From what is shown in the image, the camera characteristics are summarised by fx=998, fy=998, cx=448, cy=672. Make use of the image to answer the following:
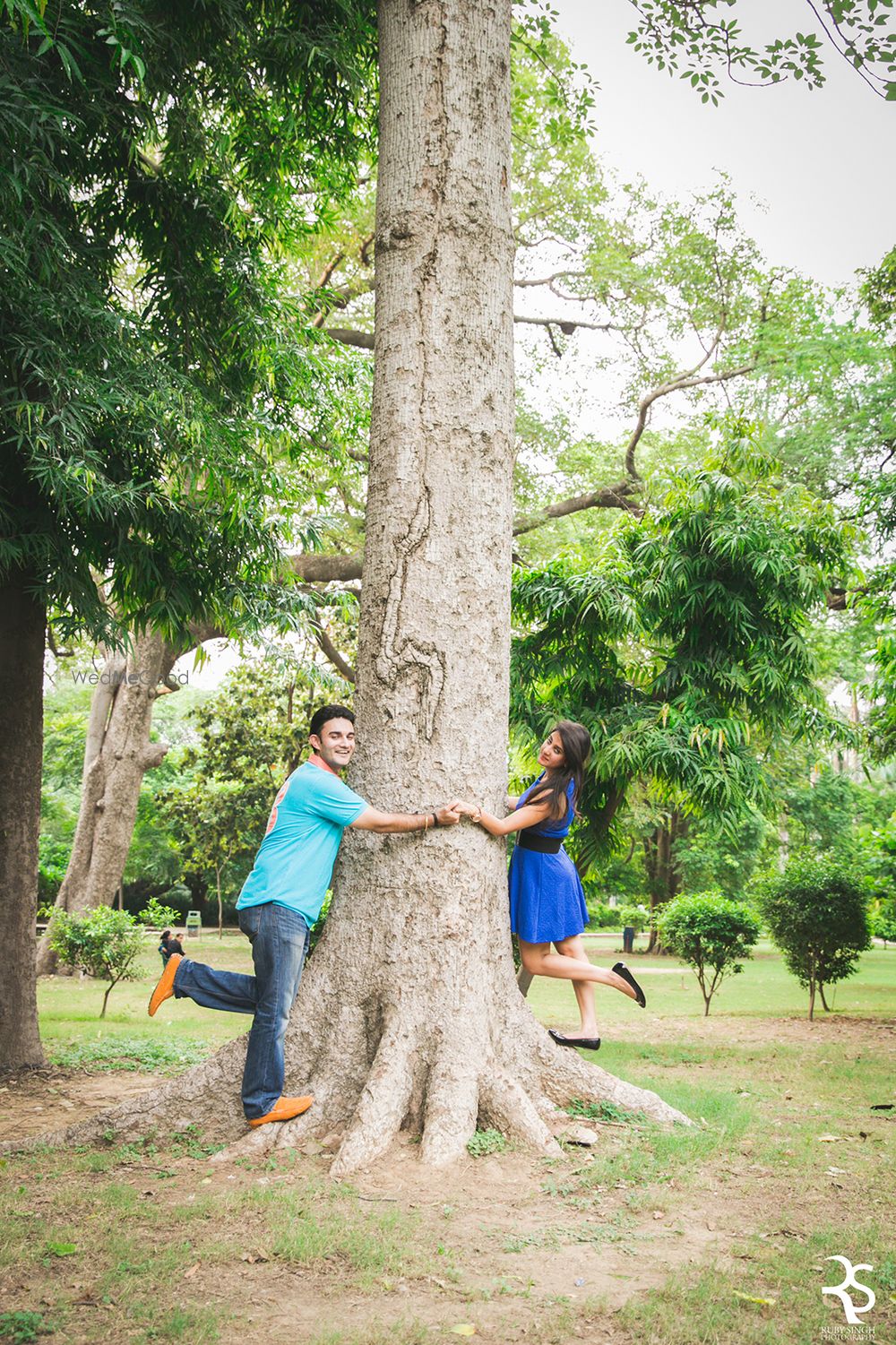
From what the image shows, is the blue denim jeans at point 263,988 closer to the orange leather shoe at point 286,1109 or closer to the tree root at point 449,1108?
the orange leather shoe at point 286,1109

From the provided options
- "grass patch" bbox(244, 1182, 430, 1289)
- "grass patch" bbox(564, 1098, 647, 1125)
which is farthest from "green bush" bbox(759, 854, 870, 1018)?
"grass patch" bbox(244, 1182, 430, 1289)

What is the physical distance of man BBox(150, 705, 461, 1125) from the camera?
4309 mm

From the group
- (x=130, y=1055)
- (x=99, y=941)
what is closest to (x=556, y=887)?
(x=130, y=1055)

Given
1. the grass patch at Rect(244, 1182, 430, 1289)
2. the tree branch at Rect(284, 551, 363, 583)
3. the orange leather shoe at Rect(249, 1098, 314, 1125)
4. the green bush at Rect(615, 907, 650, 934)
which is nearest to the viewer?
the grass patch at Rect(244, 1182, 430, 1289)

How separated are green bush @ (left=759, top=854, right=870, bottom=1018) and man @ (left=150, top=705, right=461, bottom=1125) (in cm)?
839

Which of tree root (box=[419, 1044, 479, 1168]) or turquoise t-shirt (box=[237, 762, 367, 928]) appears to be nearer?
tree root (box=[419, 1044, 479, 1168])

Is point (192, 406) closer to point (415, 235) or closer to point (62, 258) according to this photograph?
point (62, 258)

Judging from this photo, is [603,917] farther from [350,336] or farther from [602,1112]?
[602,1112]

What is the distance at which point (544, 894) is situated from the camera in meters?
5.41

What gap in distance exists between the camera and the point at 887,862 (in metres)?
11.6

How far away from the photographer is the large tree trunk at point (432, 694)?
4.29m

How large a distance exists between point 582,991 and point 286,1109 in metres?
2.01

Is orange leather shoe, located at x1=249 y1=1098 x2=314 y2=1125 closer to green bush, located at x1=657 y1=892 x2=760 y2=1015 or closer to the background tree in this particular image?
the background tree

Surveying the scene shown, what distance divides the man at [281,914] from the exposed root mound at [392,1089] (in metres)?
0.12
